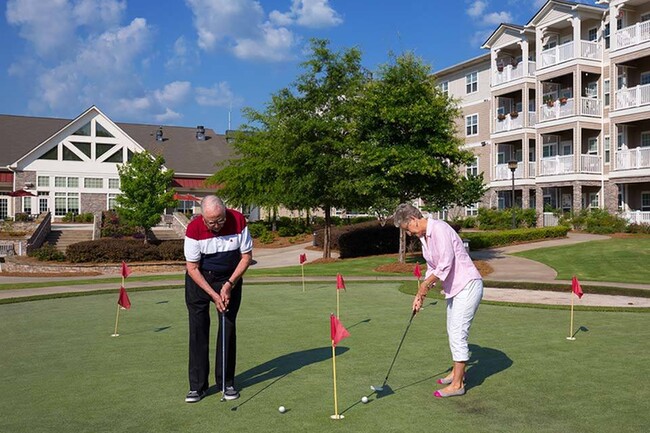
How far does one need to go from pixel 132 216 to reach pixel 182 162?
84.3 feet

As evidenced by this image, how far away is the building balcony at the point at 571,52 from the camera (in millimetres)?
38625

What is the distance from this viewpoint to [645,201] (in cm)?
3709

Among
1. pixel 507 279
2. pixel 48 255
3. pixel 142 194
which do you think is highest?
pixel 142 194

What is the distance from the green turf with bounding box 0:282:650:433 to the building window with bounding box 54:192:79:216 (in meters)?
44.1

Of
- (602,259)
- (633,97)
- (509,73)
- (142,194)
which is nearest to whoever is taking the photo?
(602,259)

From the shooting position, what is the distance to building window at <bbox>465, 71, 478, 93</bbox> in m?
49.3

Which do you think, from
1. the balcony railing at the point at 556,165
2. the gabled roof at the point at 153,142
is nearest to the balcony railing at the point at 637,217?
the balcony railing at the point at 556,165

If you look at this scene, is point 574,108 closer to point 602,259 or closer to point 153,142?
point 602,259

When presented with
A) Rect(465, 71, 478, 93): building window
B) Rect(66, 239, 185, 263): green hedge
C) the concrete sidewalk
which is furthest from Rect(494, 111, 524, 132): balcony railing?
Rect(66, 239, 185, 263): green hedge

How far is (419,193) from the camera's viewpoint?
23.8 m

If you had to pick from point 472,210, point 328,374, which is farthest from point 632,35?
point 328,374

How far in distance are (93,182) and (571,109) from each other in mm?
39278

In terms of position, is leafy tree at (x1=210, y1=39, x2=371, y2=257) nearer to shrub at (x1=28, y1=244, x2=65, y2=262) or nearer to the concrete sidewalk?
the concrete sidewalk

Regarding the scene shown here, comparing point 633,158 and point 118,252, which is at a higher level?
point 633,158
